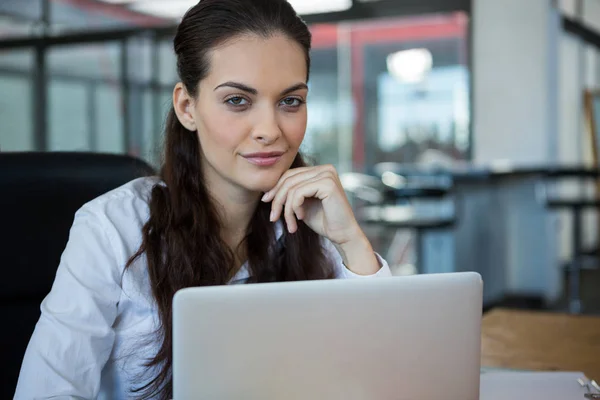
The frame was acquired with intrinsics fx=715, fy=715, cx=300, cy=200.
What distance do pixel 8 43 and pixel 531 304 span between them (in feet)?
13.9

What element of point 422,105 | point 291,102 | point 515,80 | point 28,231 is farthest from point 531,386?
point 422,105

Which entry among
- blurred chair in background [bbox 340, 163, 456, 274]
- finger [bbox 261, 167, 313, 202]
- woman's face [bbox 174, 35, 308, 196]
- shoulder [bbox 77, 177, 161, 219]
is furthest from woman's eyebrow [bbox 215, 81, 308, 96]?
blurred chair in background [bbox 340, 163, 456, 274]

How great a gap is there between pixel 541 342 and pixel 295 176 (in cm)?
58

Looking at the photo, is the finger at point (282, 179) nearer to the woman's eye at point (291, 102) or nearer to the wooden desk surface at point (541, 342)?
the woman's eye at point (291, 102)

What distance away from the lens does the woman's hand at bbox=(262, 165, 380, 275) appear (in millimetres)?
1283

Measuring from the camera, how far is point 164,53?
4.09m

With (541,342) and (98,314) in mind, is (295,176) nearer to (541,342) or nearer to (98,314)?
(98,314)

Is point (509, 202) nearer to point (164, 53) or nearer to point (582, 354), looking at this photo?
point (164, 53)

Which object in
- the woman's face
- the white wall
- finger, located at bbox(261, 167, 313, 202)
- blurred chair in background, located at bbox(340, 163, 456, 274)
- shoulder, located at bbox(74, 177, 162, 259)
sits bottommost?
blurred chair in background, located at bbox(340, 163, 456, 274)

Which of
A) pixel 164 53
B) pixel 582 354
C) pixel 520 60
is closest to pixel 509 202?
pixel 520 60

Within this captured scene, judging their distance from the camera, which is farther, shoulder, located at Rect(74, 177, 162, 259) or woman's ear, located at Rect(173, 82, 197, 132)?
woman's ear, located at Rect(173, 82, 197, 132)

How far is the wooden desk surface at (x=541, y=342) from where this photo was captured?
1.24 metres

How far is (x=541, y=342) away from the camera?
4.54 feet

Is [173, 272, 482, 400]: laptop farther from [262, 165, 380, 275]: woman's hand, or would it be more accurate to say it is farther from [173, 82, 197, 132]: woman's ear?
[173, 82, 197, 132]: woman's ear
